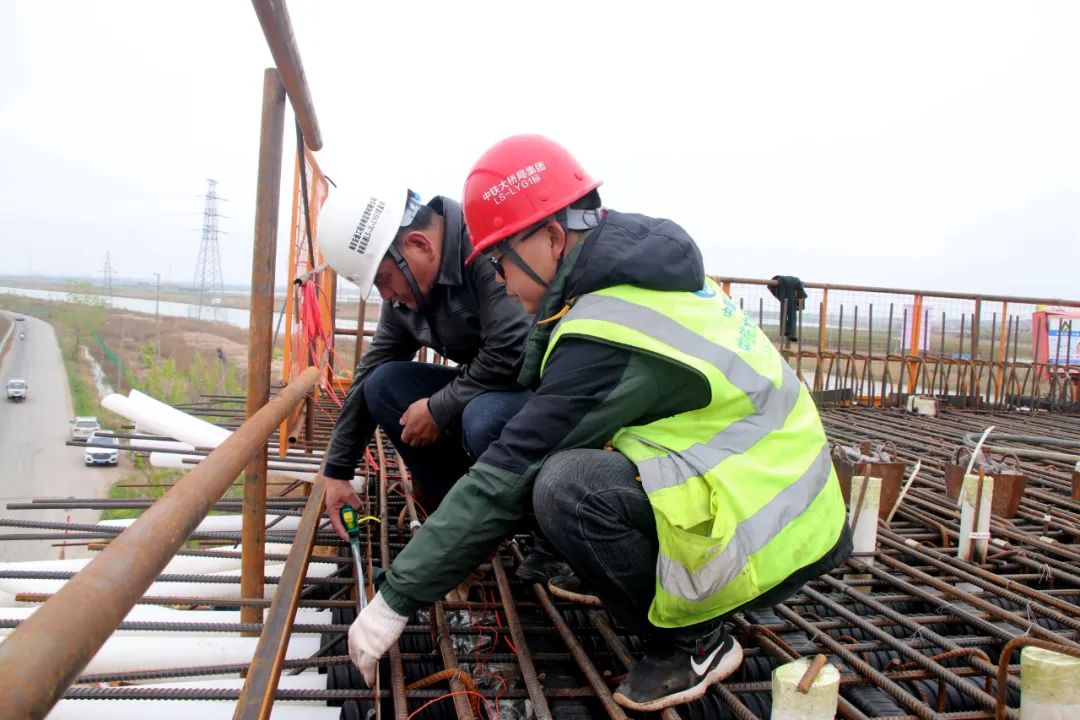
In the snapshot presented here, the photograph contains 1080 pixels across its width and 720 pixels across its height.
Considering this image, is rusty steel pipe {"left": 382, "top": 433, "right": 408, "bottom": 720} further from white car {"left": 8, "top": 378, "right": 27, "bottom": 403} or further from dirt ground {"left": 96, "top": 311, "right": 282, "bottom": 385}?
dirt ground {"left": 96, "top": 311, "right": 282, "bottom": 385}

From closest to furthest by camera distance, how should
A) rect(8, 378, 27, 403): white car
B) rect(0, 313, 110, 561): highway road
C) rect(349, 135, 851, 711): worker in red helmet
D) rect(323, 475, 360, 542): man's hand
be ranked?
rect(349, 135, 851, 711): worker in red helmet → rect(323, 475, 360, 542): man's hand → rect(0, 313, 110, 561): highway road → rect(8, 378, 27, 403): white car

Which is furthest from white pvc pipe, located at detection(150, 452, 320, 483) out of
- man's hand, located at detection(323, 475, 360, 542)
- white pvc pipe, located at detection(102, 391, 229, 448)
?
man's hand, located at detection(323, 475, 360, 542)

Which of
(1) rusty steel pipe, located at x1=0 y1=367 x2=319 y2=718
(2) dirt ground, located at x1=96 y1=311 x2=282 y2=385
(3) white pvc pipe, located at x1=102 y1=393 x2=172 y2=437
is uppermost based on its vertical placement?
(1) rusty steel pipe, located at x1=0 y1=367 x2=319 y2=718

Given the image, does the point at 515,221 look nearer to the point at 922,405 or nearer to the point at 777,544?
the point at 777,544

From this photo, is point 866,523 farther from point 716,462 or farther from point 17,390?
point 17,390

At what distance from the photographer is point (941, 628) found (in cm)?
244

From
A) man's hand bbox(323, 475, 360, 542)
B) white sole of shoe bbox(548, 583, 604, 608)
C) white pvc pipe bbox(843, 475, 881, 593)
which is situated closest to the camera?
white sole of shoe bbox(548, 583, 604, 608)

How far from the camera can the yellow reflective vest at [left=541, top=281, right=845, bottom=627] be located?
1.62 meters

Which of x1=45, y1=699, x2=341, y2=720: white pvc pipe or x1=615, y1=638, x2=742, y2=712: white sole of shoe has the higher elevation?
x1=615, y1=638, x2=742, y2=712: white sole of shoe

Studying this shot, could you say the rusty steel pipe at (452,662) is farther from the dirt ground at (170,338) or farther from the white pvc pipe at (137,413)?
the dirt ground at (170,338)

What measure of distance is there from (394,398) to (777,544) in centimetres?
158

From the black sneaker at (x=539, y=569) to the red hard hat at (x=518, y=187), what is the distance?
1.14 m

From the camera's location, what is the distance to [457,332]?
272 centimetres

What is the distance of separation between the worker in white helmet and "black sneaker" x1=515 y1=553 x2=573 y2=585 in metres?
0.41
